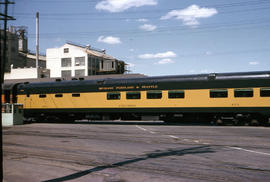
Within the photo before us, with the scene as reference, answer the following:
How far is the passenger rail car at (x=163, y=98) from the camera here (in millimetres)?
19766

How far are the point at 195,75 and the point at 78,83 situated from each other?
11.2 metres

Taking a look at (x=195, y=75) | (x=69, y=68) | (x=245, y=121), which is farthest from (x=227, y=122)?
(x=69, y=68)

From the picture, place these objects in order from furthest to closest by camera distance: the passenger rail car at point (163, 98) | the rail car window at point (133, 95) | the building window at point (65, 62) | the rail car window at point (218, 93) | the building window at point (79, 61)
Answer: the building window at point (65, 62)
the building window at point (79, 61)
the rail car window at point (133, 95)
the rail car window at point (218, 93)
the passenger rail car at point (163, 98)

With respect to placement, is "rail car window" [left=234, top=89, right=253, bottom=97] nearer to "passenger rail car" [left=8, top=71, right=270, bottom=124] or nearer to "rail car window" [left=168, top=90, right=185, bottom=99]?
"passenger rail car" [left=8, top=71, right=270, bottom=124]

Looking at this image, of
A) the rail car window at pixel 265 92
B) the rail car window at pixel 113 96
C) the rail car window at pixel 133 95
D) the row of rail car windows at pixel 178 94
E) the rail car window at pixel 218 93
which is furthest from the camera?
the rail car window at pixel 113 96

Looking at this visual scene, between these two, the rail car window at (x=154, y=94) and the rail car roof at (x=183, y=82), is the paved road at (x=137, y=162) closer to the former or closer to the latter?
the rail car roof at (x=183, y=82)

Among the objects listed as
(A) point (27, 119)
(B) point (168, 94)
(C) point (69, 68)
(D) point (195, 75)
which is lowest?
(A) point (27, 119)

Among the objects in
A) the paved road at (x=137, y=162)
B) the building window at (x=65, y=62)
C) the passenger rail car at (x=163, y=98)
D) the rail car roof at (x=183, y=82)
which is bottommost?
the paved road at (x=137, y=162)

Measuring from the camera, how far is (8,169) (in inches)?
287

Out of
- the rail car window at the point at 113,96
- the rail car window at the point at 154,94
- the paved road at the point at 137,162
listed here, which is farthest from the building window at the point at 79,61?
the paved road at the point at 137,162

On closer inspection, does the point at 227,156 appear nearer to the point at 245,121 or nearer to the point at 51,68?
the point at 245,121

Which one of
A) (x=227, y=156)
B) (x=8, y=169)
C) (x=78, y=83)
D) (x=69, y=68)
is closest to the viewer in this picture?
(x=8, y=169)

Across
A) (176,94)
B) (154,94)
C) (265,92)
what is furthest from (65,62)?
(265,92)

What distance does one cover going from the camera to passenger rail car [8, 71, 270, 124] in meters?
19.8
